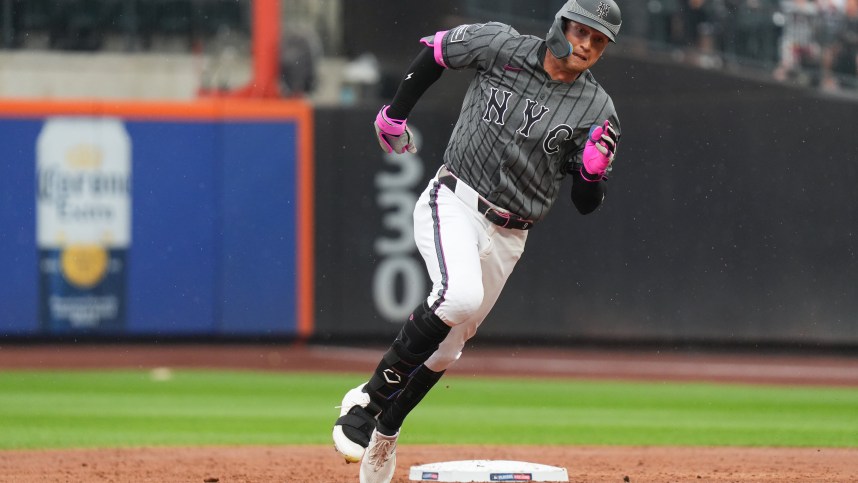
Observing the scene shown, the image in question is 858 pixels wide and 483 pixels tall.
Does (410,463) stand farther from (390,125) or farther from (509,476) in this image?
(390,125)

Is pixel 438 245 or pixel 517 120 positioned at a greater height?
pixel 517 120

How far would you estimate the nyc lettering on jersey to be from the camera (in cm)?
505

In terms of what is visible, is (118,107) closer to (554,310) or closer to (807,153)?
(554,310)

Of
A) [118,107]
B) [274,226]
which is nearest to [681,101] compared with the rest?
[274,226]

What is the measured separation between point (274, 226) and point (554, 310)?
2.95 meters

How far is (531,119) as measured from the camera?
16.6 feet

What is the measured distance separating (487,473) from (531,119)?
5.11 feet

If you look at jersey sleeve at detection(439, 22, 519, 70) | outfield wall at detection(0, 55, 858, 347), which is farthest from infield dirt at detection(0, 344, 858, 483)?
outfield wall at detection(0, 55, 858, 347)

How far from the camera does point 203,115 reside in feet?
43.1

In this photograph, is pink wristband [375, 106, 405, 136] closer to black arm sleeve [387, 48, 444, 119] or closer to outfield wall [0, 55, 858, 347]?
black arm sleeve [387, 48, 444, 119]

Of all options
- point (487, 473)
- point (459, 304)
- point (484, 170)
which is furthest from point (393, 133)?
point (487, 473)

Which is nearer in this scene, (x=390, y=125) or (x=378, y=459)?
(x=390, y=125)

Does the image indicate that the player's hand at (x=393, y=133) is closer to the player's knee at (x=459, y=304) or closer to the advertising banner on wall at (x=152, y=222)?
the player's knee at (x=459, y=304)

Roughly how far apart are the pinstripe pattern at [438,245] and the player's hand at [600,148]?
2.08ft
